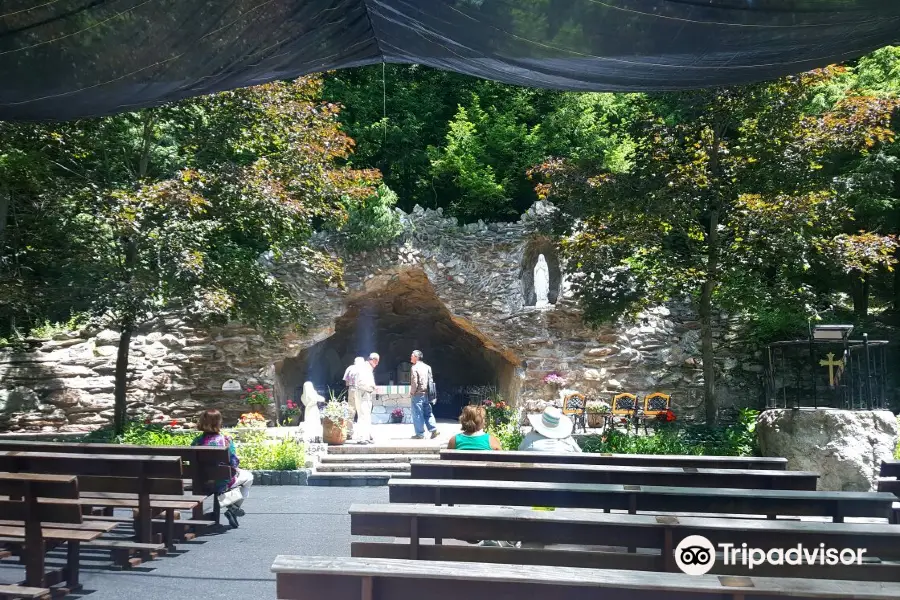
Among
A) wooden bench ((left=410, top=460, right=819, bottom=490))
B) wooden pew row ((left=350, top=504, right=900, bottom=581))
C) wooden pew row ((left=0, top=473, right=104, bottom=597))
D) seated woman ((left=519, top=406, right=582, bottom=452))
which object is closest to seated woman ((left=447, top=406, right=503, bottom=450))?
seated woman ((left=519, top=406, right=582, bottom=452))

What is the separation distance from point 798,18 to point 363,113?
56.4ft

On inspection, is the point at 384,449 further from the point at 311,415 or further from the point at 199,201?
the point at 199,201

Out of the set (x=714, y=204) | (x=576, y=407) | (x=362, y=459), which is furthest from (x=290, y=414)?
(x=714, y=204)

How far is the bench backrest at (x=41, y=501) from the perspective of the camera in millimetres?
4203

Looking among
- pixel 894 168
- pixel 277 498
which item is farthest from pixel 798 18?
pixel 894 168

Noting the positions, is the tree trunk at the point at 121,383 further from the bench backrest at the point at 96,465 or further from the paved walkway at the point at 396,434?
the bench backrest at the point at 96,465

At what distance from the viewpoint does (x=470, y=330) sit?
52.5 ft

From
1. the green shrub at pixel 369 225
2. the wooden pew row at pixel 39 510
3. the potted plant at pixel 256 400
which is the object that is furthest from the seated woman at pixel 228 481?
the green shrub at pixel 369 225

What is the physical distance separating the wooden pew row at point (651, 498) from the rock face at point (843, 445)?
385cm

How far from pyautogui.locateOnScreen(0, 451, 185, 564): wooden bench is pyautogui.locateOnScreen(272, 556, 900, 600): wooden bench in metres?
2.99

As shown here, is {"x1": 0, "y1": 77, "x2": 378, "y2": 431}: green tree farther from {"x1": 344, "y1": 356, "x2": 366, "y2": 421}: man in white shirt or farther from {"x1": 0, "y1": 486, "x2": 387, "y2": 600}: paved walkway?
{"x1": 0, "y1": 486, "x2": 387, "y2": 600}: paved walkway

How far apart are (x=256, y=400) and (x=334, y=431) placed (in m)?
3.65

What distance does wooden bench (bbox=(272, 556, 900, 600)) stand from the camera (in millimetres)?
2229

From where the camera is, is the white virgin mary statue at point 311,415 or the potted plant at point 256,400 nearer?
the white virgin mary statue at point 311,415
